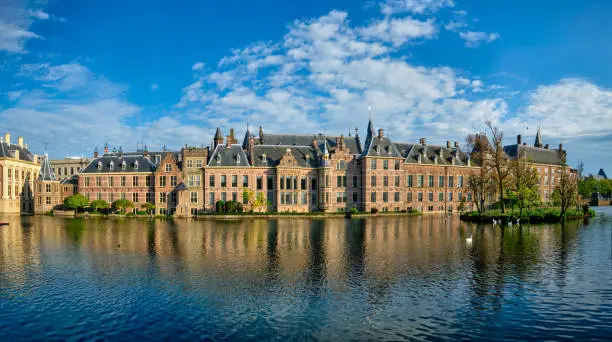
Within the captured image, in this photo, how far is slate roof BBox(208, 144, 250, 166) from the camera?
7594 cm

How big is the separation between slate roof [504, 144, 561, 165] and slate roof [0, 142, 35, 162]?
4828 inches

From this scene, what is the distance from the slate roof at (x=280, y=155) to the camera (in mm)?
77250

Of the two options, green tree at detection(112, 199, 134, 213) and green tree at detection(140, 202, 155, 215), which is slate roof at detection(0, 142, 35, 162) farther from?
green tree at detection(140, 202, 155, 215)

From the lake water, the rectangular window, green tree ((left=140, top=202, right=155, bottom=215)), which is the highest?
the rectangular window

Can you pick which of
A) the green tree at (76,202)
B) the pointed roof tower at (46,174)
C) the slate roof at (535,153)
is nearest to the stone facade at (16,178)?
the pointed roof tower at (46,174)

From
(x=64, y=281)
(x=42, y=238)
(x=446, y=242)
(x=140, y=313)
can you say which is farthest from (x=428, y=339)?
(x=42, y=238)

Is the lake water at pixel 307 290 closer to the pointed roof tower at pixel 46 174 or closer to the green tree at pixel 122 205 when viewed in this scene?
the green tree at pixel 122 205

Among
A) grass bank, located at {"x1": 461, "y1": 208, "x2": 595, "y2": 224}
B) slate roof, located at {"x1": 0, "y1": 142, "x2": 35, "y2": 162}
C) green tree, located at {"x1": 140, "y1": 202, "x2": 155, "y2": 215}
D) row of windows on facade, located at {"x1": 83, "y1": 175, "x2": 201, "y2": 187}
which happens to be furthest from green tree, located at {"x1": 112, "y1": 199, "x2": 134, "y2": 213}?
grass bank, located at {"x1": 461, "y1": 208, "x2": 595, "y2": 224}

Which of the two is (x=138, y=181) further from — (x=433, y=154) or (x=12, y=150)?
(x=433, y=154)

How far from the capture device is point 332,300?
20.0 metres

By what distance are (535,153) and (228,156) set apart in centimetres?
8146

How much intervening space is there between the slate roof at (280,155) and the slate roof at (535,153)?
56981mm

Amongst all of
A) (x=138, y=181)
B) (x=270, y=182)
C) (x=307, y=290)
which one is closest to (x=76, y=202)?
(x=138, y=181)

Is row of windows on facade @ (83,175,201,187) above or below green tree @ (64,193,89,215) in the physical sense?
above
